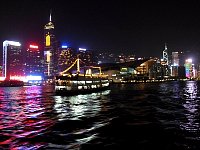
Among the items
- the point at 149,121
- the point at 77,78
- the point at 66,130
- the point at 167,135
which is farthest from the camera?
the point at 77,78

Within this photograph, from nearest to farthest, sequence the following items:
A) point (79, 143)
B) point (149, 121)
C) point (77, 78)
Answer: point (79, 143) → point (149, 121) → point (77, 78)

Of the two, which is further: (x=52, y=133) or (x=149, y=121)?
(x=149, y=121)

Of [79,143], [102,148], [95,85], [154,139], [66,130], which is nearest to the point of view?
[102,148]

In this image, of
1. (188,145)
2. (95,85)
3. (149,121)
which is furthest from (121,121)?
(95,85)

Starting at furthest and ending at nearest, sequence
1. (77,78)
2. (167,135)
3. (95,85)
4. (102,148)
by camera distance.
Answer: (95,85), (77,78), (167,135), (102,148)

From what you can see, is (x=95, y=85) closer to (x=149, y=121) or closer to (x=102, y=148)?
(x=149, y=121)

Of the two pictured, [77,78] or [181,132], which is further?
[77,78]

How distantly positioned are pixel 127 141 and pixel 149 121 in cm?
845

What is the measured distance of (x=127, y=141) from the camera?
54.4 ft

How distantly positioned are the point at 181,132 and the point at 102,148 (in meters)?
7.45

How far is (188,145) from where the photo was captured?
1532cm

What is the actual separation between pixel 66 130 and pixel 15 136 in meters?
4.04

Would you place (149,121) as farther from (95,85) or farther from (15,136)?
(95,85)

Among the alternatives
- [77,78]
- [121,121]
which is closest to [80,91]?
[77,78]
